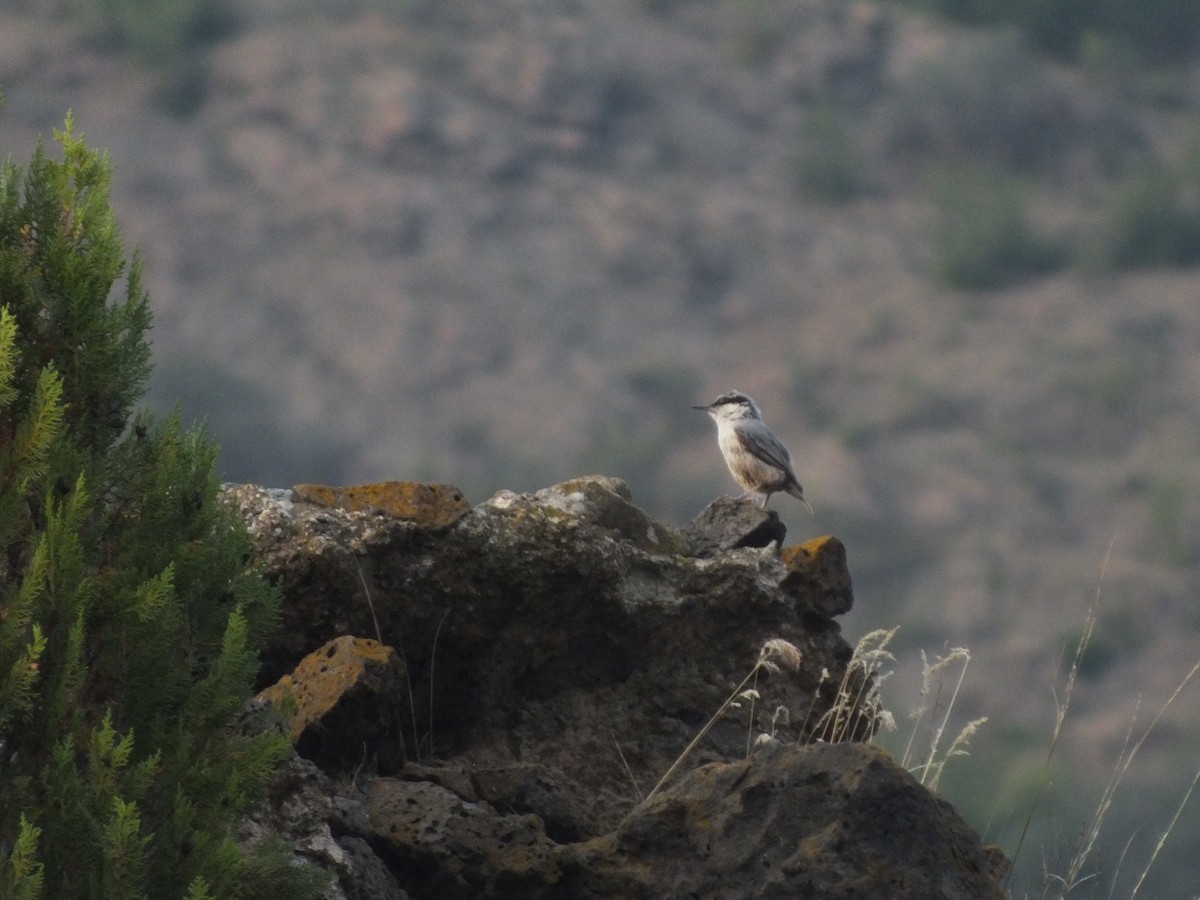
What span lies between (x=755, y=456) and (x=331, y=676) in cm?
646

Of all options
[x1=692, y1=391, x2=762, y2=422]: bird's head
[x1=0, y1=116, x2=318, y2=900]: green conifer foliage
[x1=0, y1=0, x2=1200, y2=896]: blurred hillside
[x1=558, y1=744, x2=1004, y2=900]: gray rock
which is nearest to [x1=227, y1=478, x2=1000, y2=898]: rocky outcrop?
[x1=558, y1=744, x2=1004, y2=900]: gray rock

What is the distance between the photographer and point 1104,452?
69.0 metres

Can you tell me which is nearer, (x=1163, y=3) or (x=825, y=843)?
(x=825, y=843)

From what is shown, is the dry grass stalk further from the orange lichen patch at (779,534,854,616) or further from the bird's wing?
the bird's wing

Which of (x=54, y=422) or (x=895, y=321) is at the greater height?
(x=54, y=422)

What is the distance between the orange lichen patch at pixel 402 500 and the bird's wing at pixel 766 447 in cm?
558

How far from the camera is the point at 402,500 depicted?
278 inches

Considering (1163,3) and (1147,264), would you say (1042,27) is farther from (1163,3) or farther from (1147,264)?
(1147,264)

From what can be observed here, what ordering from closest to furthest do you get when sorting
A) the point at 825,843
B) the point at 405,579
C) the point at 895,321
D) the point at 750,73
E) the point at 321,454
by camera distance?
the point at 825,843 < the point at 405,579 < the point at 321,454 < the point at 895,321 < the point at 750,73

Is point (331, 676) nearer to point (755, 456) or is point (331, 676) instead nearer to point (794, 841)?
point (794, 841)

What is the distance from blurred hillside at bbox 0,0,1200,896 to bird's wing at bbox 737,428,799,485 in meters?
37.4

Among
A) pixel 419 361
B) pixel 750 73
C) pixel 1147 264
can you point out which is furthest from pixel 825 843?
pixel 750 73

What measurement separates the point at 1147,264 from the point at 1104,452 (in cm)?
1324

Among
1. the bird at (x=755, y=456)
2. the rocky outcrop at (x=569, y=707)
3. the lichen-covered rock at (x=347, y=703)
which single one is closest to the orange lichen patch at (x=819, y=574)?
the rocky outcrop at (x=569, y=707)
